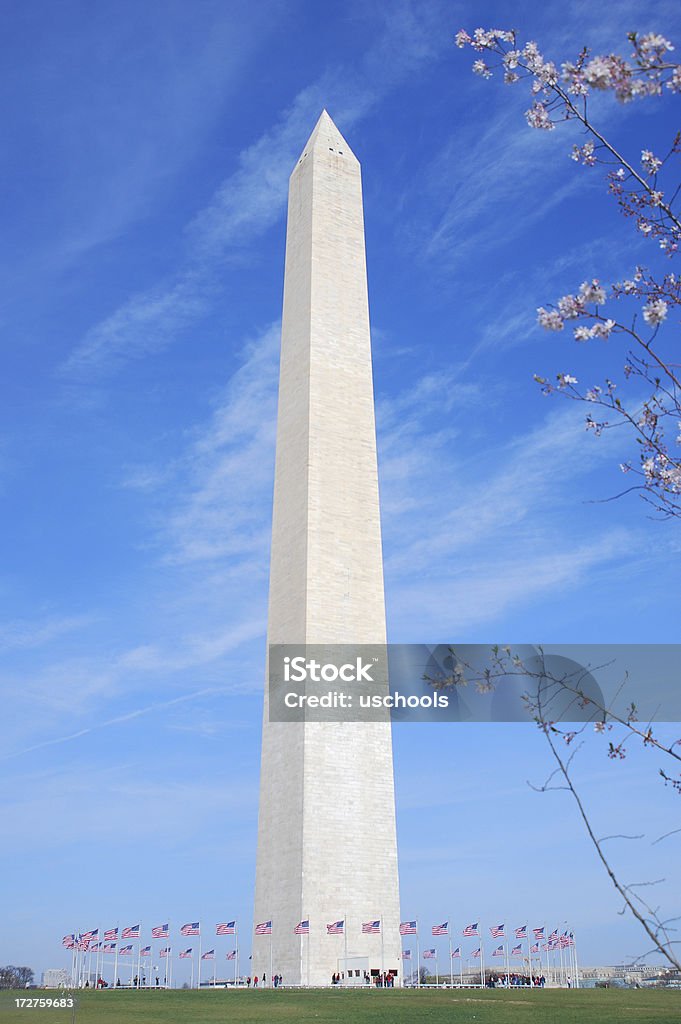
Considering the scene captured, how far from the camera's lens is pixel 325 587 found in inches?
1528

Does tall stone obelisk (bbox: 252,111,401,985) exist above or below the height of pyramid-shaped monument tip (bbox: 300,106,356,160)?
below

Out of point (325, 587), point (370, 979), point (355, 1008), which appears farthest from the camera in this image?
point (325, 587)

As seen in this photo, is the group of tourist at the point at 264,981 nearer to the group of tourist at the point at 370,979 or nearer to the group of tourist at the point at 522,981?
the group of tourist at the point at 370,979

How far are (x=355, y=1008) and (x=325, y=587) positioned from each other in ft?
55.7

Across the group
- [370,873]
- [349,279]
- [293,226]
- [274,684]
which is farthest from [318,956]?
[293,226]

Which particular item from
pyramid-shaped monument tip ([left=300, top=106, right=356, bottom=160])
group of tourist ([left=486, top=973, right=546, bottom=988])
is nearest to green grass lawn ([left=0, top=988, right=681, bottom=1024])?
group of tourist ([left=486, top=973, right=546, bottom=988])

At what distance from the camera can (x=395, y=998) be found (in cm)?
2783

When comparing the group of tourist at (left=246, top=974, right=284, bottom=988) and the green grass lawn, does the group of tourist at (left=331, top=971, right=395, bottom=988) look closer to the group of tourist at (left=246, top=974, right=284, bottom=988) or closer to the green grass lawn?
the group of tourist at (left=246, top=974, right=284, bottom=988)

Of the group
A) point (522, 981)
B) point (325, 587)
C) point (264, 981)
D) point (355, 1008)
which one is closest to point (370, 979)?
point (264, 981)

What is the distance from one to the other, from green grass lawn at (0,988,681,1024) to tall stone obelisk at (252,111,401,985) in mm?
4514

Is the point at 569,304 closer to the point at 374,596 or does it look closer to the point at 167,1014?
the point at 167,1014

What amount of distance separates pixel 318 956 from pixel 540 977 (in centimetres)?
1630

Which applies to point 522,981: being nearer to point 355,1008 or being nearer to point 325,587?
point 325,587

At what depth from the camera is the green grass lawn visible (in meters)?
21.4
